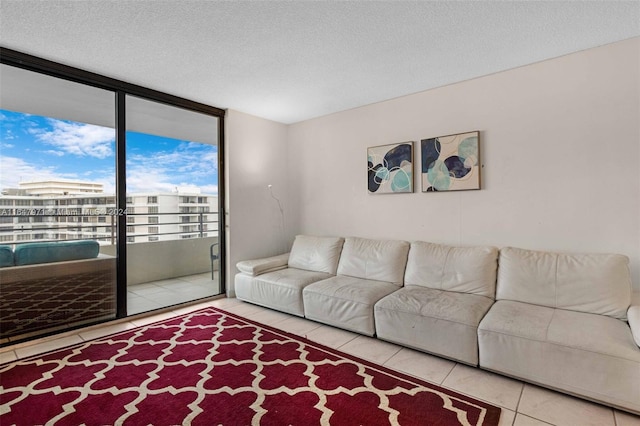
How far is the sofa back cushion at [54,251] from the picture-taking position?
2912 millimetres

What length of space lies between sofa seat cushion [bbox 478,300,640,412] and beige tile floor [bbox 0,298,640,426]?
77 millimetres

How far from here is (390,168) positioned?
383cm

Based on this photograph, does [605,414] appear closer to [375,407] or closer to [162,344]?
[375,407]

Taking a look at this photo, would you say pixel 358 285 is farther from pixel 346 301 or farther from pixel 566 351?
pixel 566 351

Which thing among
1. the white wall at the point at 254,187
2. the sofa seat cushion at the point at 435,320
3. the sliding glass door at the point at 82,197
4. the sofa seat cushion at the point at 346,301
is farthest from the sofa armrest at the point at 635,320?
the sliding glass door at the point at 82,197

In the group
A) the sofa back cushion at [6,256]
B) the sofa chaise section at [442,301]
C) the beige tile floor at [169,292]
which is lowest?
the beige tile floor at [169,292]

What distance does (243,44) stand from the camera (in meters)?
2.56

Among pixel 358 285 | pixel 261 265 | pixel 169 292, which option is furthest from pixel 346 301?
pixel 169 292

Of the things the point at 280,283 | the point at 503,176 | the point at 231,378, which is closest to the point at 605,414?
the point at 503,176

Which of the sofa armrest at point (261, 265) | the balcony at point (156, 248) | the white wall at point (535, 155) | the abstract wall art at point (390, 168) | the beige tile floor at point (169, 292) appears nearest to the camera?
the white wall at point (535, 155)

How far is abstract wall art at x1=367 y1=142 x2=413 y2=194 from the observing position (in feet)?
12.1

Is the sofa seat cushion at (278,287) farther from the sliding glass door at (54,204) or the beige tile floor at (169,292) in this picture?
the sliding glass door at (54,204)

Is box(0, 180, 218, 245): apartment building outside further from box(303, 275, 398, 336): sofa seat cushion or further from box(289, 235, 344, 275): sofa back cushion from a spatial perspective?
box(303, 275, 398, 336): sofa seat cushion

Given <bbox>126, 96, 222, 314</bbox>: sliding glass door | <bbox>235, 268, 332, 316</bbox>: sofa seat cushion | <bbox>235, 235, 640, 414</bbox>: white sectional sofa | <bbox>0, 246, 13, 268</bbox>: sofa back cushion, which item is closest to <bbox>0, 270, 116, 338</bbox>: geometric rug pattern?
<bbox>0, 246, 13, 268</bbox>: sofa back cushion
